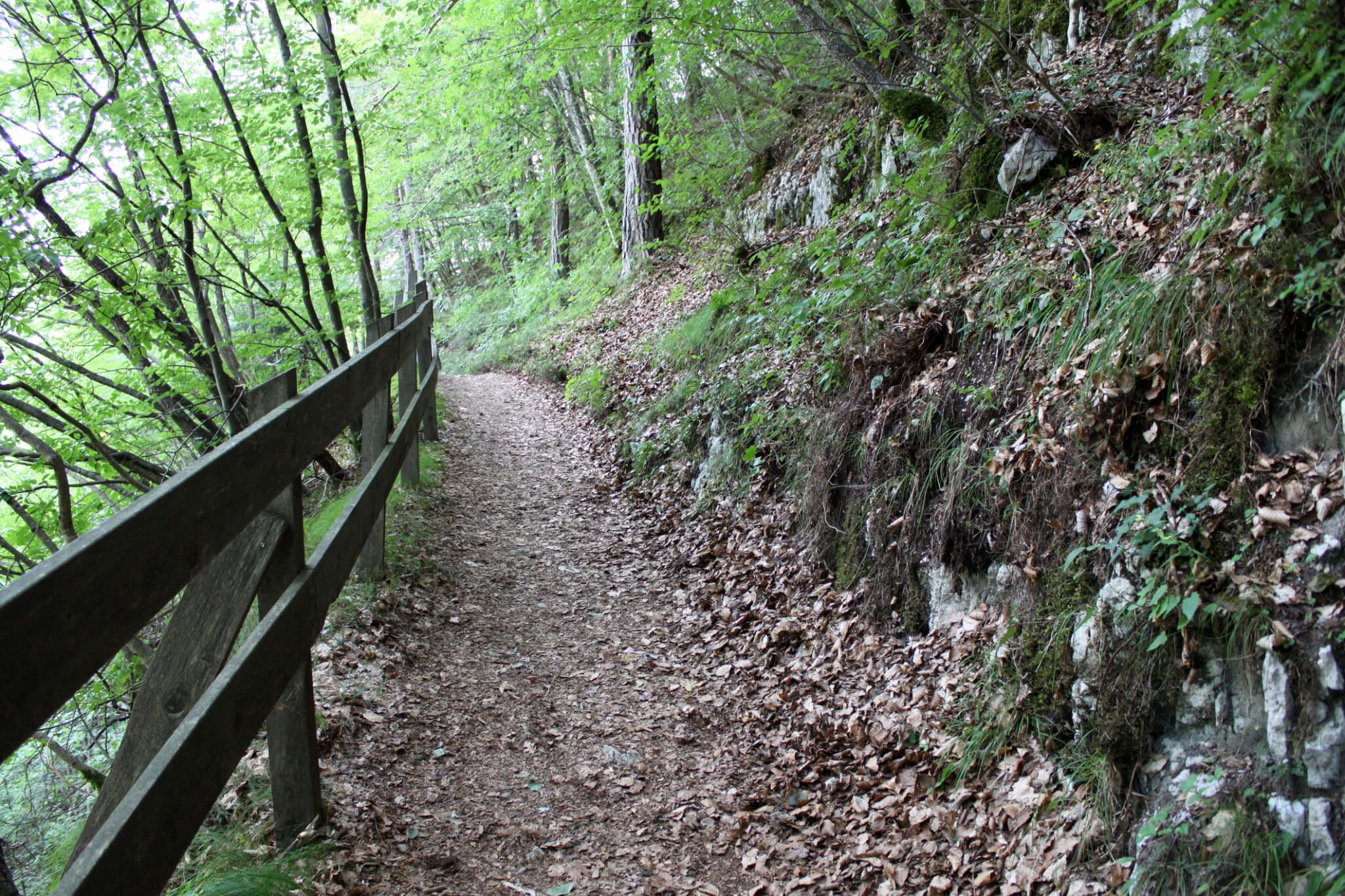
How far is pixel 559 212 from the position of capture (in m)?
22.2

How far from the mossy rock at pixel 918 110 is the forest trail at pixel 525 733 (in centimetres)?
464

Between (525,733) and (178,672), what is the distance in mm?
2283

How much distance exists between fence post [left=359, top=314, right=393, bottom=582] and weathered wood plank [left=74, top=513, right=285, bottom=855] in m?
2.48

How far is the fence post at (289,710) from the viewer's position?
2814 millimetres

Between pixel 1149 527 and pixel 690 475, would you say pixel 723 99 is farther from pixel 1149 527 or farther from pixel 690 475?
pixel 1149 527

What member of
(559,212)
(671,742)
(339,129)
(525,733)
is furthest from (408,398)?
(559,212)

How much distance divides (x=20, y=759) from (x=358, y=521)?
3.61 meters

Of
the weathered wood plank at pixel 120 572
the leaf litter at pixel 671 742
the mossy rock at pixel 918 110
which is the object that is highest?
the mossy rock at pixel 918 110

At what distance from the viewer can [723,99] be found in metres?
13.4

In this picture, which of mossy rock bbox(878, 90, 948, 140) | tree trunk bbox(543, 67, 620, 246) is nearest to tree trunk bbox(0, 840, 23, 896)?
mossy rock bbox(878, 90, 948, 140)

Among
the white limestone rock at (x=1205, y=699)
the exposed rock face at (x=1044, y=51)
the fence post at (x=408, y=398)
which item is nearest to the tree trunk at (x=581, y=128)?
the fence post at (x=408, y=398)

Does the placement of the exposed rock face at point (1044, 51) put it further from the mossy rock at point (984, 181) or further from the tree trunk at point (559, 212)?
the tree trunk at point (559, 212)

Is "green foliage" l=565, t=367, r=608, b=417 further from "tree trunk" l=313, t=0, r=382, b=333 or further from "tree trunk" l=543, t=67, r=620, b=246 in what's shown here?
"tree trunk" l=543, t=67, r=620, b=246

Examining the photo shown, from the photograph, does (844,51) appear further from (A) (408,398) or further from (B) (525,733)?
(B) (525,733)
